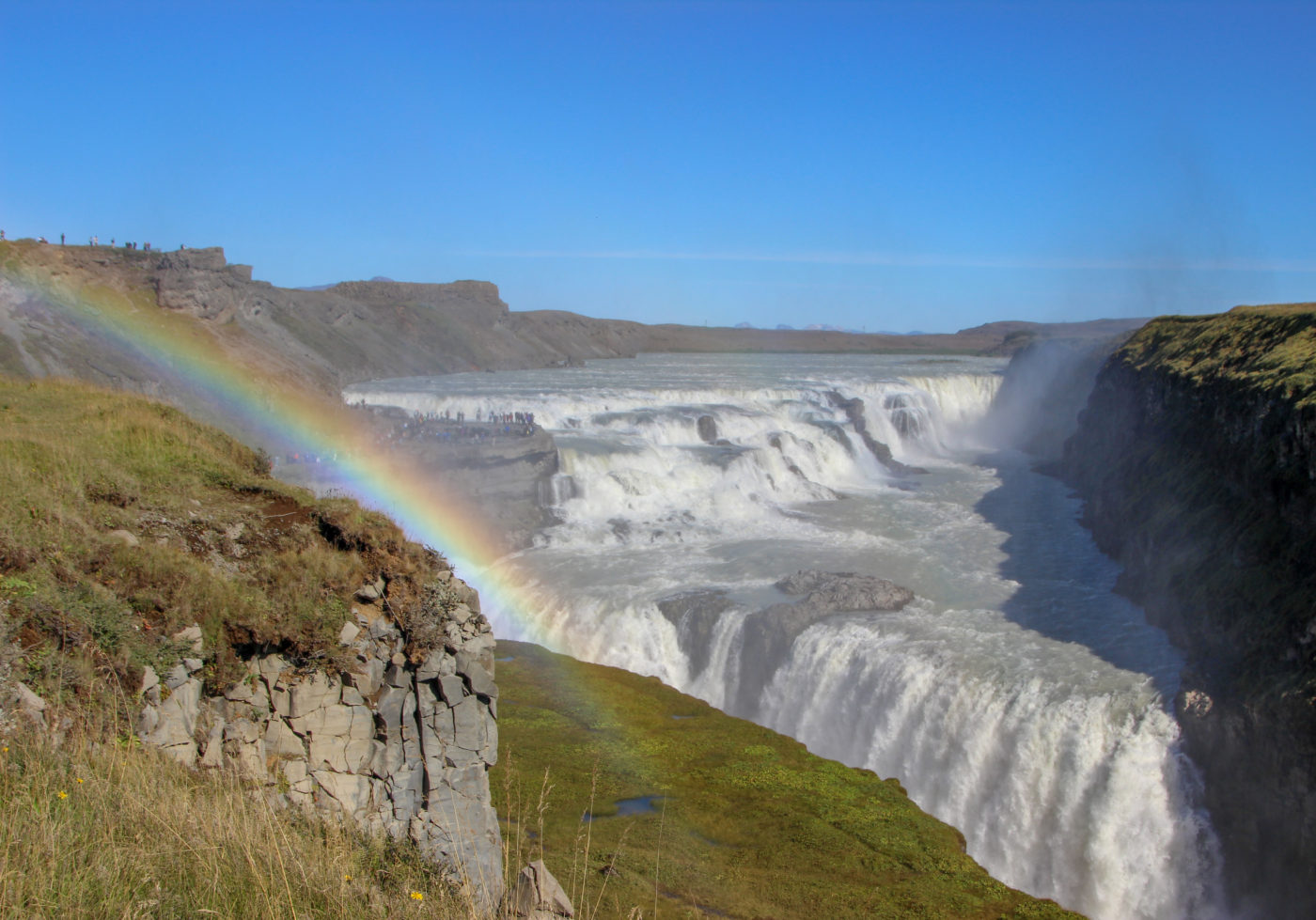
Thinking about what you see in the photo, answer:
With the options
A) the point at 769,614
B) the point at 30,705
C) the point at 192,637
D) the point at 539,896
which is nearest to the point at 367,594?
the point at 192,637

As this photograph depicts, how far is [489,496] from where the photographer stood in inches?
1185

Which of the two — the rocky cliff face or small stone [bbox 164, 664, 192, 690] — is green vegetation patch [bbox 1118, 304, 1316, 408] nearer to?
the rocky cliff face

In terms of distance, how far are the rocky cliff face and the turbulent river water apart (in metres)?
0.64

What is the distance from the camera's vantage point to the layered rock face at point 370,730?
22.3ft

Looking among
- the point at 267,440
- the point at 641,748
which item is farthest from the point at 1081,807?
the point at 267,440

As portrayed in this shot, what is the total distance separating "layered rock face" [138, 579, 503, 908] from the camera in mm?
6789

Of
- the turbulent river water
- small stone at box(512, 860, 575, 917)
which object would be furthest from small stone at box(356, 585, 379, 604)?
the turbulent river water

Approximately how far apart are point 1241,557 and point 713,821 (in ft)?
40.4

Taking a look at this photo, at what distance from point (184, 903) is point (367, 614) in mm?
4057

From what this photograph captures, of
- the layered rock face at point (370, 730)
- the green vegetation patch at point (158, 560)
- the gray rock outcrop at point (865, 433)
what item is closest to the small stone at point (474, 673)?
the layered rock face at point (370, 730)

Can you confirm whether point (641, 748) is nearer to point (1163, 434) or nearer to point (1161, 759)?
point (1161, 759)

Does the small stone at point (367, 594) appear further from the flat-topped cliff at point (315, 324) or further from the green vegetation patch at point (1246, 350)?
the flat-topped cliff at point (315, 324)

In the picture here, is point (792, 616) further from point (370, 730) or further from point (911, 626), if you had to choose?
point (370, 730)

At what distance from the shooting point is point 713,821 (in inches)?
538
